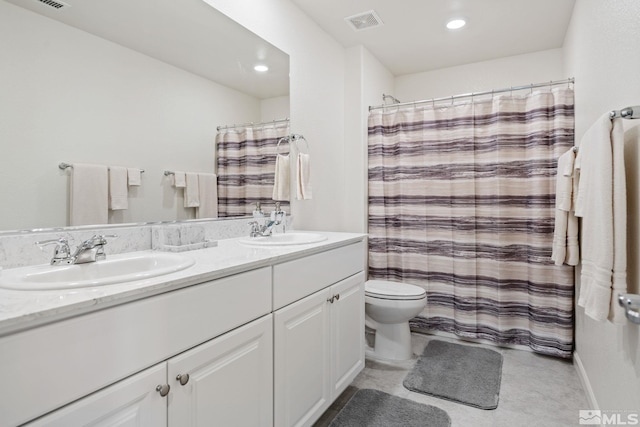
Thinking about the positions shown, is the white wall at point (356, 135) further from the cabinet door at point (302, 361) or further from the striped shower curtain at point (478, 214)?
the cabinet door at point (302, 361)

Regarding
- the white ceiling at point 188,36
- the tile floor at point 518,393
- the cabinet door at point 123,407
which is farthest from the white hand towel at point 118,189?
the tile floor at point 518,393

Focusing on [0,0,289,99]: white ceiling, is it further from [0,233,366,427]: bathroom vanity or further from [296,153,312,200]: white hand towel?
[0,233,366,427]: bathroom vanity

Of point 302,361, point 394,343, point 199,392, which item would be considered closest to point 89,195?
point 199,392

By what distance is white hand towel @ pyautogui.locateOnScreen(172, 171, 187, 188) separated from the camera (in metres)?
1.63

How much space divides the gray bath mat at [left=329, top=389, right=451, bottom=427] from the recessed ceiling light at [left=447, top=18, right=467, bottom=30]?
245 cm

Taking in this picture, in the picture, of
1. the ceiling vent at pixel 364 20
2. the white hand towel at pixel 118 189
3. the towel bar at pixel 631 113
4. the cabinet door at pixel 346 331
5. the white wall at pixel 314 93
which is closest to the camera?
the towel bar at pixel 631 113

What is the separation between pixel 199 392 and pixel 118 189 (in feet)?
2.79

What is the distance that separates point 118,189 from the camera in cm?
139

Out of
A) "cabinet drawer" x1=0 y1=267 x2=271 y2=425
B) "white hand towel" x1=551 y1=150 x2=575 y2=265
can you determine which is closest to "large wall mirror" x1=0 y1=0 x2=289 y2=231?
"cabinet drawer" x1=0 y1=267 x2=271 y2=425

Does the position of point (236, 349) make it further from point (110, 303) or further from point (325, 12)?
point (325, 12)

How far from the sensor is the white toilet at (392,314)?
7.50 ft

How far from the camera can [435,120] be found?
2.72m

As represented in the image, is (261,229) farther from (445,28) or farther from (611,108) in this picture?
(445,28)

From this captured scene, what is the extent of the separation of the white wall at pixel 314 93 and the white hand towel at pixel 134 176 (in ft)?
3.27
